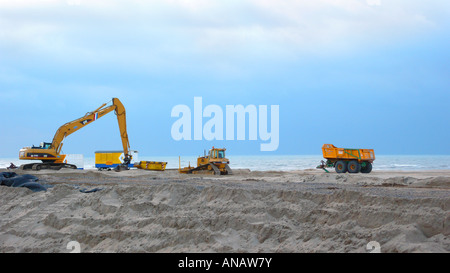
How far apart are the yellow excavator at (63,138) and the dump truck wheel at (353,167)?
51.0ft

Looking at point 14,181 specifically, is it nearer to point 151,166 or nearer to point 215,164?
point 215,164

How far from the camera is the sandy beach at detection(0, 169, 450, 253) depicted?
284 inches

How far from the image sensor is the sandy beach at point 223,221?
7211mm

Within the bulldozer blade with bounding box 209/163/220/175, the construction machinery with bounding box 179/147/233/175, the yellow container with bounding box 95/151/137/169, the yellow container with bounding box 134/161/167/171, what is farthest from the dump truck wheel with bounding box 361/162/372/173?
the yellow container with bounding box 95/151/137/169

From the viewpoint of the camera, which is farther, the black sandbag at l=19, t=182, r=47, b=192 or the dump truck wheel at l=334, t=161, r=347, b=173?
the dump truck wheel at l=334, t=161, r=347, b=173

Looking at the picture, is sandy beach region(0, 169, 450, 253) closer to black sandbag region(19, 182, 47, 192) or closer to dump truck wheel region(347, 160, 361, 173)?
black sandbag region(19, 182, 47, 192)

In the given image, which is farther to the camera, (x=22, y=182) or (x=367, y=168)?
(x=367, y=168)

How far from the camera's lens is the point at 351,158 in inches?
1105

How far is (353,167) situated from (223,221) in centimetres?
2139

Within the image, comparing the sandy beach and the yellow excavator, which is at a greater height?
the yellow excavator

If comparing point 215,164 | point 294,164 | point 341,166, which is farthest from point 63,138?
point 294,164

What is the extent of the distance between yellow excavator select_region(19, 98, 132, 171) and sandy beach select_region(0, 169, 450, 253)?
1975cm

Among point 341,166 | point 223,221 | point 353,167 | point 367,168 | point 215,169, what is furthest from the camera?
point 341,166

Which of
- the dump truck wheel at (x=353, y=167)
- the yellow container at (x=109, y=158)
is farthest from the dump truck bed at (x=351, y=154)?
the yellow container at (x=109, y=158)
